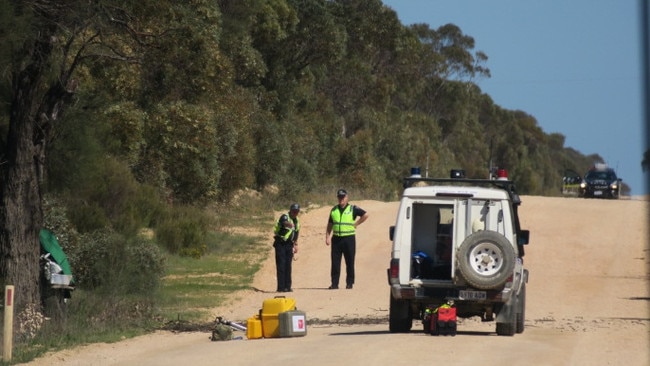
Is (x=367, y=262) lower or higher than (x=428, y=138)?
lower

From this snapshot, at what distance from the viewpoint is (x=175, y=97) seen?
35.9 m

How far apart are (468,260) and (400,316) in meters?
1.50

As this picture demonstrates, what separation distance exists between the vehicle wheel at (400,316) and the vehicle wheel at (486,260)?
1.18 metres

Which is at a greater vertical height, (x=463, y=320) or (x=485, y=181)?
(x=485, y=181)

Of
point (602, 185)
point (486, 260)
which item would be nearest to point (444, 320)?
point (486, 260)

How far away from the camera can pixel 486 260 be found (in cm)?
1672

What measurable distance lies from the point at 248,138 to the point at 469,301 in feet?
90.1

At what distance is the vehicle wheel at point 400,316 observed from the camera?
17.5 meters

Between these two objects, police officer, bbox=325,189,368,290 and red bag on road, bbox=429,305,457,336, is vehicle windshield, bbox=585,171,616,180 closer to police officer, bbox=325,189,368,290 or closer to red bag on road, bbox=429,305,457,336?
police officer, bbox=325,189,368,290

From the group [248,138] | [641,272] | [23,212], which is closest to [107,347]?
[23,212]

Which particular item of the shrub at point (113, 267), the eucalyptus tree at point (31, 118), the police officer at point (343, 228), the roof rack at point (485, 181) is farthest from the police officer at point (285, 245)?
the roof rack at point (485, 181)

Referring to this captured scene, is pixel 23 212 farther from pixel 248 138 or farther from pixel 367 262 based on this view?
pixel 248 138

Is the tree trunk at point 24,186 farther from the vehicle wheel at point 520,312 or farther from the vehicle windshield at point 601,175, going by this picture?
the vehicle windshield at point 601,175

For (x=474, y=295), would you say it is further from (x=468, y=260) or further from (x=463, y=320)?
(x=463, y=320)
